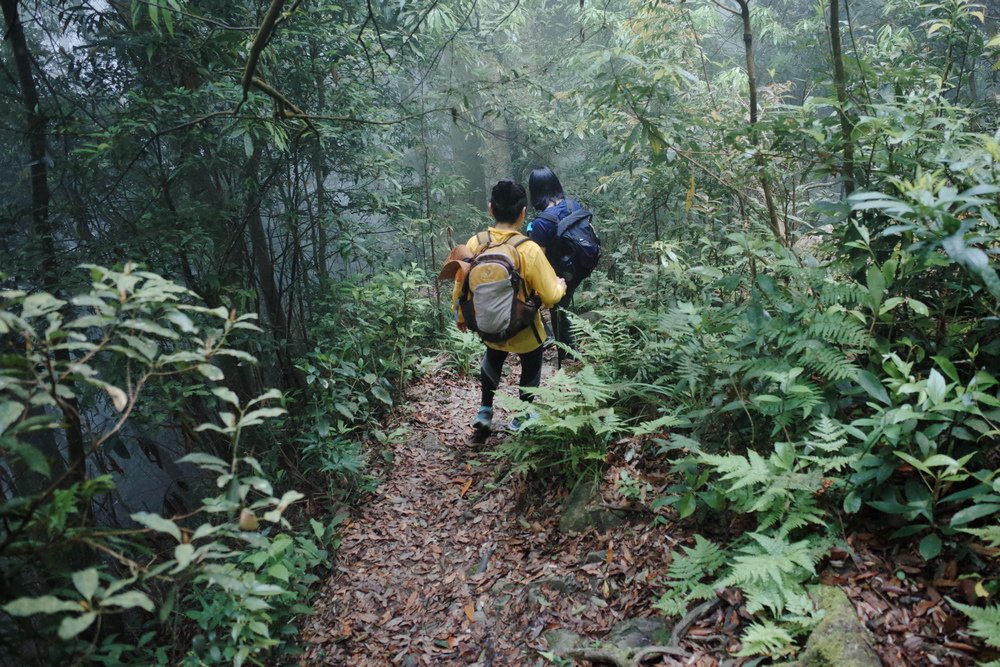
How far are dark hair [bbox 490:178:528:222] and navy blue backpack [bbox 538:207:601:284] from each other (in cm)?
116

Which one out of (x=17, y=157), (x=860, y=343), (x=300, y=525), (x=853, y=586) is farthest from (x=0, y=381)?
(x=17, y=157)

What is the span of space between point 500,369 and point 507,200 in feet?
4.64

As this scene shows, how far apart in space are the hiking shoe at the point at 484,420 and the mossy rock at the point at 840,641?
3225 mm

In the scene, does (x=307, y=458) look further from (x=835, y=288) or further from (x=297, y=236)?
(x=835, y=288)

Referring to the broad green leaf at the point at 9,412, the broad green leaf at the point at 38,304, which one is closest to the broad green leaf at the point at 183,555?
the broad green leaf at the point at 9,412

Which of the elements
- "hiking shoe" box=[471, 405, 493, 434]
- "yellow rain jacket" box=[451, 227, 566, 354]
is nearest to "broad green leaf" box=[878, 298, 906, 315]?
"yellow rain jacket" box=[451, 227, 566, 354]

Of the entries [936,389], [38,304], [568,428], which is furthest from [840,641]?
[38,304]

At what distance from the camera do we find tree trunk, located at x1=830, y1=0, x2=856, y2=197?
11.2ft

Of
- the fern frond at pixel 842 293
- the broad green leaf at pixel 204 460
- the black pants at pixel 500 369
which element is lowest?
the black pants at pixel 500 369

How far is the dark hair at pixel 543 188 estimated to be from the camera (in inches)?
225

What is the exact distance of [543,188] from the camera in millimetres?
5734

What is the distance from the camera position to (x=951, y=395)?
2584 millimetres

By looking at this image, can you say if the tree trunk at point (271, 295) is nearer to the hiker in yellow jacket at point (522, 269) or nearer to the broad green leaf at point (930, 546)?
the hiker in yellow jacket at point (522, 269)

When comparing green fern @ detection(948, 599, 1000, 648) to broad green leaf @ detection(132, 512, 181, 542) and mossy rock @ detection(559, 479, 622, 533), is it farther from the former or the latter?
broad green leaf @ detection(132, 512, 181, 542)
